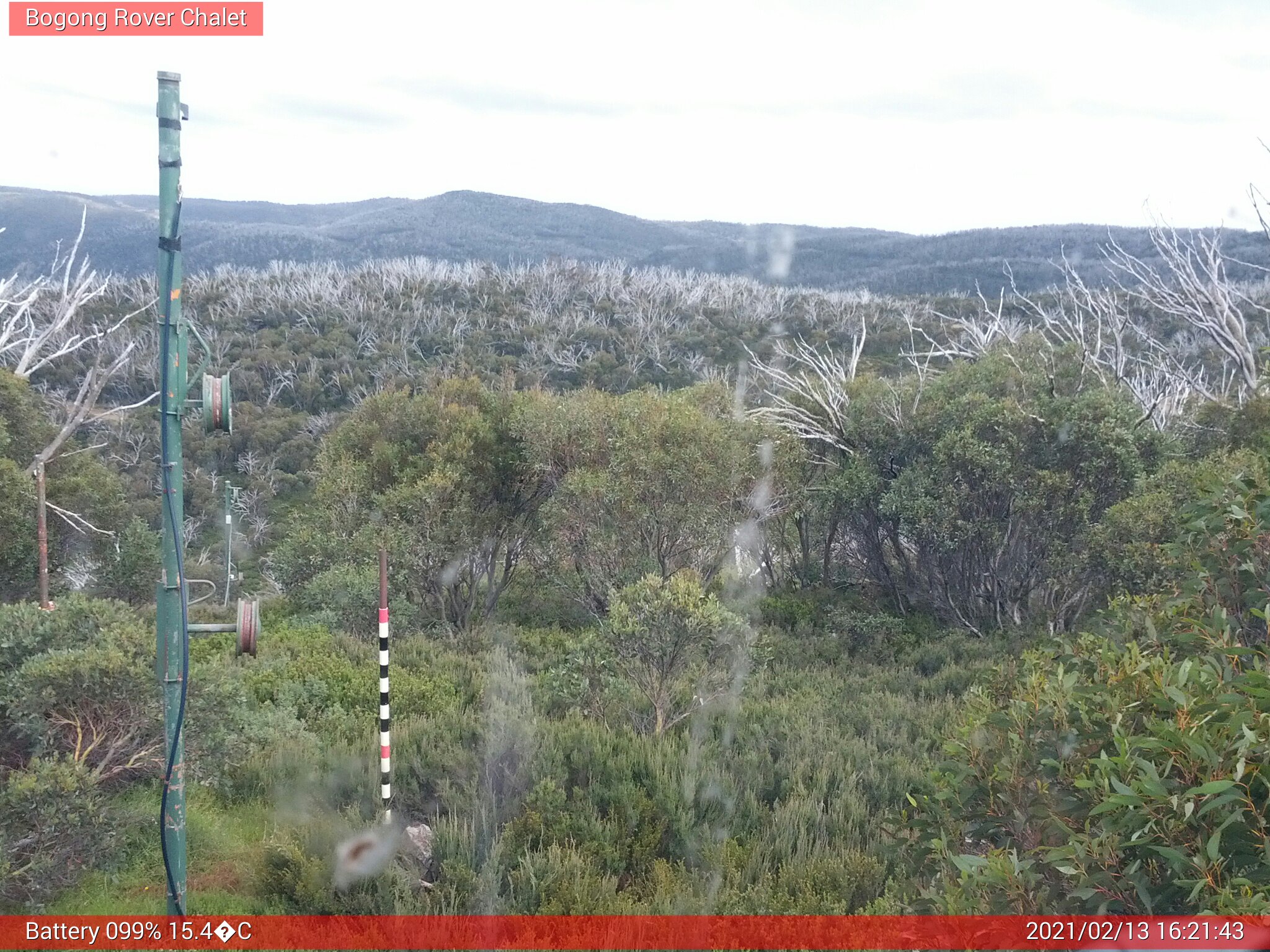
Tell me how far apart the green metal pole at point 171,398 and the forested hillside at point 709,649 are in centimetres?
31

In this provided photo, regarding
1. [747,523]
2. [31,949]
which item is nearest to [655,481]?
[747,523]

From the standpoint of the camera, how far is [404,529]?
15.0m

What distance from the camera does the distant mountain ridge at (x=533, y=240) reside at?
78.2 meters

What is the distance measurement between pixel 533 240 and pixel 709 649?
122843 millimetres

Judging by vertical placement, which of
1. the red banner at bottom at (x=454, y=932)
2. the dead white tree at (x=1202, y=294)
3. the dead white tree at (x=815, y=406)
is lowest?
the red banner at bottom at (x=454, y=932)

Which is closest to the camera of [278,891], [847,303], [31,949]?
[31,949]

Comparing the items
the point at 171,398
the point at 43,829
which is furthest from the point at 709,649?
the point at 171,398

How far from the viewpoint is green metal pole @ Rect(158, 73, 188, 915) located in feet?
13.8

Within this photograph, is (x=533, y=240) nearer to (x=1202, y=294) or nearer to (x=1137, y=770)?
(x=1202, y=294)

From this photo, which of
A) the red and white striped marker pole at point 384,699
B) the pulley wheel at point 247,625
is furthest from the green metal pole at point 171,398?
the red and white striped marker pole at point 384,699

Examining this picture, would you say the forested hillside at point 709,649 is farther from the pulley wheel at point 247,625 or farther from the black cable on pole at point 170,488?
the pulley wheel at point 247,625

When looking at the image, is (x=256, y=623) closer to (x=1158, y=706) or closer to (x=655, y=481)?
(x=1158, y=706)

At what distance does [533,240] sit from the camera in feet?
417

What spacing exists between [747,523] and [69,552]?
38.2 ft
